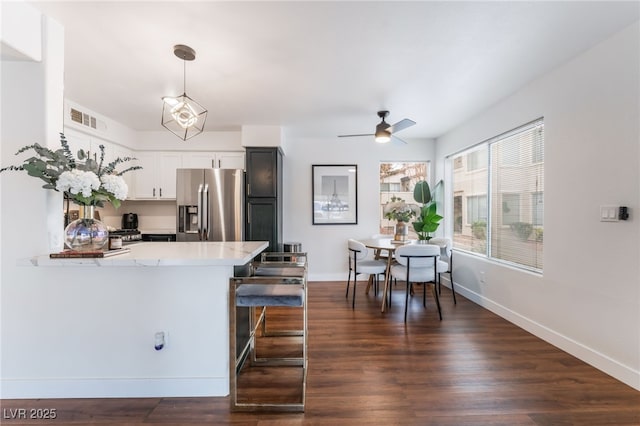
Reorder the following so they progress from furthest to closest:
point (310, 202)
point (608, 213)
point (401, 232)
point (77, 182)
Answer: point (310, 202) < point (401, 232) < point (608, 213) < point (77, 182)

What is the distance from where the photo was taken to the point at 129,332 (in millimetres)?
1831

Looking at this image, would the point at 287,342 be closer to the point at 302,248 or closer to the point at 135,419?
the point at 135,419

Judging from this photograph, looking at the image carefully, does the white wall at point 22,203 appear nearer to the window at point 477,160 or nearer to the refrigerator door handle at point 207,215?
the refrigerator door handle at point 207,215

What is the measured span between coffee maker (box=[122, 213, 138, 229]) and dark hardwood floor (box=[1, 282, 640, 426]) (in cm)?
306

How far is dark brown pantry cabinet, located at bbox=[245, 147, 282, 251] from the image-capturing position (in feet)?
13.8

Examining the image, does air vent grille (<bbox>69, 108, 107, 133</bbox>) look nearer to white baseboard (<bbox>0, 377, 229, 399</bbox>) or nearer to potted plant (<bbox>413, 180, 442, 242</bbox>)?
white baseboard (<bbox>0, 377, 229, 399</bbox>)

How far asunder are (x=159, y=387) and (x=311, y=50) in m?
2.72

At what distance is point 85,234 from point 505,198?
416 centimetres

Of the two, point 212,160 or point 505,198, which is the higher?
point 212,160

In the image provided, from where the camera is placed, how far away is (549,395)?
6.15 ft

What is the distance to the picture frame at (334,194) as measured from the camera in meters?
4.94

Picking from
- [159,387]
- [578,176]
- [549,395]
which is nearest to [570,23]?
[578,176]

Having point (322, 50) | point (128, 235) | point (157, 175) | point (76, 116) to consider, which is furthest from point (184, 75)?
point (128, 235)

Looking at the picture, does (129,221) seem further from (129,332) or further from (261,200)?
(129,332)
